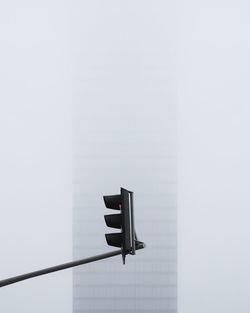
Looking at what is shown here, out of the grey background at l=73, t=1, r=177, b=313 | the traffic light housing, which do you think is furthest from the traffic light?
the grey background at l=73, t=1, r=177, b=313

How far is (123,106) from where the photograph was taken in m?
4.79

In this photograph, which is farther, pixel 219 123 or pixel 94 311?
pixel 94 311

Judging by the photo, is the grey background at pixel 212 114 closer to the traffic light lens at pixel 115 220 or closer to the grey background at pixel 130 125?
the grey background at pixel 130 125

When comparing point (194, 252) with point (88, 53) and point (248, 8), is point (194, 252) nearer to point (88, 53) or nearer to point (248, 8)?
point (88, 53)

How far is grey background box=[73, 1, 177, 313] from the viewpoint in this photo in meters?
4.77

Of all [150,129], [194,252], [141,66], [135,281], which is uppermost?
[141,66]

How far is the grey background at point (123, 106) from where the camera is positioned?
477 cm

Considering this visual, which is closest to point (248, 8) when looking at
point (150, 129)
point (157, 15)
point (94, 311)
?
point (157, 15)

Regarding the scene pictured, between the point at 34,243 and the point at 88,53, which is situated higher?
the point at 88,53

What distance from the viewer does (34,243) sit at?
482 centimetres

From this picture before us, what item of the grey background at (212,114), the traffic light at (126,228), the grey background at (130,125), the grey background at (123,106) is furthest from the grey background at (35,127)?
the traffic light at (126,228)

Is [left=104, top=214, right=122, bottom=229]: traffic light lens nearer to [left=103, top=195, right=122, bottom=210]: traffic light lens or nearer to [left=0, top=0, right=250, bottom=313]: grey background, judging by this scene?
[left=103, top=195, right=122, bottom=210]: traffic light lens

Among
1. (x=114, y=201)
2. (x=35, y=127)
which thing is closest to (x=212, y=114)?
(x=35, y=127)

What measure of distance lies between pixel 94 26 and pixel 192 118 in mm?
1814
